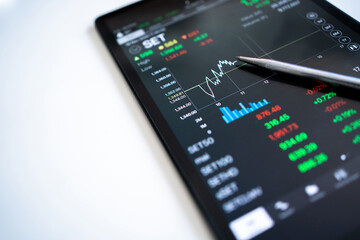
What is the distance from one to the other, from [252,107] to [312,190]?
0.14m

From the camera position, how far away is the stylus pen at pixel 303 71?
44 cm

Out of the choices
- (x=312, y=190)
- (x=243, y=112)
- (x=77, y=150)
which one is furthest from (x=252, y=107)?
(x=77, y=150)

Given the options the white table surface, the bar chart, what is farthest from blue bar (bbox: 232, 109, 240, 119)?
the white table surface

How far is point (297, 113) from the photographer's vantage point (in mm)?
438

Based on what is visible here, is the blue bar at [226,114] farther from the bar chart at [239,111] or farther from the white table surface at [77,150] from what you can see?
the white table surface at [77,150]

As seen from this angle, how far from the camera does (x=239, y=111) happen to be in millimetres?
451

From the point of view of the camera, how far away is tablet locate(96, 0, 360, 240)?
372 millimetres

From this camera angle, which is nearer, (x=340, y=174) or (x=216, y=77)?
(x=340, y=174)

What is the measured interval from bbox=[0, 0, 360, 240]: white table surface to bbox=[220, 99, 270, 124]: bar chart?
0.34 ft

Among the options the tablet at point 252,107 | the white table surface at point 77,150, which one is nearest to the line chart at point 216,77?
the tablet at point 252,107

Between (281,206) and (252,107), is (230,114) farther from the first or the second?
(281,206)

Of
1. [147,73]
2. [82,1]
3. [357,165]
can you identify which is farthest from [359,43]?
[82,1]

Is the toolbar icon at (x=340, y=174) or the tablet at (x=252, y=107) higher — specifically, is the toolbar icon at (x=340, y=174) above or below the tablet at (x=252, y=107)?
below

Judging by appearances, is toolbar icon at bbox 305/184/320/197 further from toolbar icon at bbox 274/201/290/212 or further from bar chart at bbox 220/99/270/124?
bar chart at bbox 220/99/270/124
